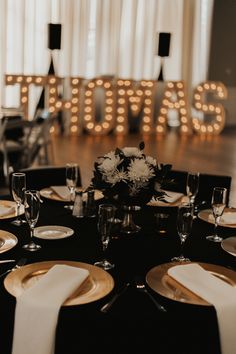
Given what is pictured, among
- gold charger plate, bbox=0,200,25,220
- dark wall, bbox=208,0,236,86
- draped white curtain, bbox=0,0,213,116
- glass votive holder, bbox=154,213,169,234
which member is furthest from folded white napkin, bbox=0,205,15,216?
dark wall, bbox=208,0,236,86

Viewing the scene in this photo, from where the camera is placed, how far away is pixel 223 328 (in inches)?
51.2

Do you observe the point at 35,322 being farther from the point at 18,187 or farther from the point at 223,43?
the point at 223,43

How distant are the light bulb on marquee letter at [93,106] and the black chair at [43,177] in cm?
548

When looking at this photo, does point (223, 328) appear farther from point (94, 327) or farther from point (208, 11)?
point (208, 11)

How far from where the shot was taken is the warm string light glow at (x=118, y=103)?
7.95 m

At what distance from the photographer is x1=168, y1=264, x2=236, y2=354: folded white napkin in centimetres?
131

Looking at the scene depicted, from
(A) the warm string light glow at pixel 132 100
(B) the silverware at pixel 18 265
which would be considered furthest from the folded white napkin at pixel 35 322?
(A) the warm string light glow at pixel 132 100

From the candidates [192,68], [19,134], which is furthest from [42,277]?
[192,68]

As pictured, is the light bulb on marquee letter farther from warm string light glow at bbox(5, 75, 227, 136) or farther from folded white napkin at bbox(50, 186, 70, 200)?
folded white napkin at bbox(50, 186, 70, 200)

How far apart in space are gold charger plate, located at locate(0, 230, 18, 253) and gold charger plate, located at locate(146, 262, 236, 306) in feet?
1.66

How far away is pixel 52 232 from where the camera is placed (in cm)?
189

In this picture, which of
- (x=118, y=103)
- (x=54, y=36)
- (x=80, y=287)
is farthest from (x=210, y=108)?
(x=80, y=287)

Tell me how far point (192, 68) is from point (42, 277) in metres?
8.96

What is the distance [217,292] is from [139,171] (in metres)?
0.58
